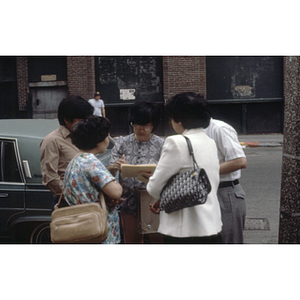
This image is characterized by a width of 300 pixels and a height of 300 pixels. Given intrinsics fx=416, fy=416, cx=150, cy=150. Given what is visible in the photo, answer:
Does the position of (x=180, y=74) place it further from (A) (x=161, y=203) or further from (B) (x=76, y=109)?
(A) (x=161, y=203)

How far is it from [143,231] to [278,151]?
34.6 feet

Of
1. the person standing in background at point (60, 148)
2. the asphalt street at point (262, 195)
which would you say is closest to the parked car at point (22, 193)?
the person standing in background at point (60, 148)

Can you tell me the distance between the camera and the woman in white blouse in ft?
8.88

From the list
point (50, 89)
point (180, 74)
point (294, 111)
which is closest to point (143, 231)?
point (294, 111)

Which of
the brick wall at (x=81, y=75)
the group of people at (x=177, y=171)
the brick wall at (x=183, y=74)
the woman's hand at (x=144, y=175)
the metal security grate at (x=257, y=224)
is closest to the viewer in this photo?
the group of people at (x=177, y=171)

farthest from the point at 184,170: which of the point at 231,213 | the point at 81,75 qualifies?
the point at 81,75

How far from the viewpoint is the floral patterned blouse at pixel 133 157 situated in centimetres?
387

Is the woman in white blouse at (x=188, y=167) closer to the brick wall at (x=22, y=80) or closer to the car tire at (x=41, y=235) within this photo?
the car tire at (x=41, y=235)

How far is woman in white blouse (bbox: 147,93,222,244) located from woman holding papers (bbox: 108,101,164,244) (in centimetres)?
86

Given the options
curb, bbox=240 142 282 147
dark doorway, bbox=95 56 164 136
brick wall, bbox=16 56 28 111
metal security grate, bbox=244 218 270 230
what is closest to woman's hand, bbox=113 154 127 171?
metal security grate, bbox=244 218 270 230

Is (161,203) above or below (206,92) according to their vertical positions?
below

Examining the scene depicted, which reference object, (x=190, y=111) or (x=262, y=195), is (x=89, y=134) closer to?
(x=190, y=111)

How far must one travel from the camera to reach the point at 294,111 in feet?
12.0

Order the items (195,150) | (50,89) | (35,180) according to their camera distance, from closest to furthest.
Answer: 1. (195,150)
2. (35,180)
3. (50,89)
